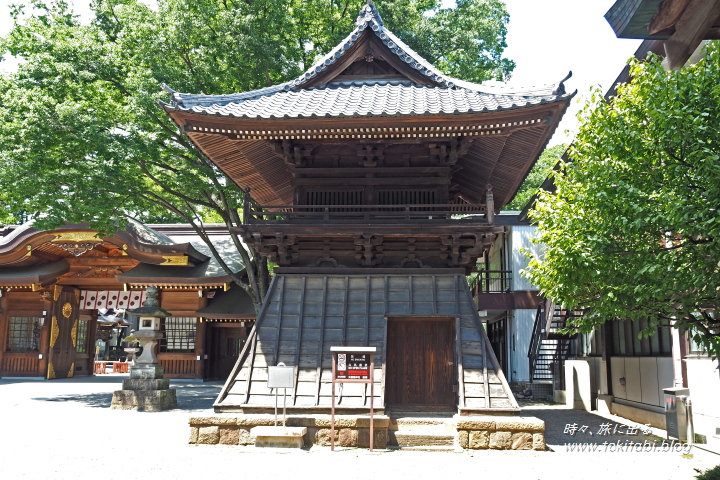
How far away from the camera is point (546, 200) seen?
8.88 metres

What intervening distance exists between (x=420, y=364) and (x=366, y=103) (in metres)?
5.47

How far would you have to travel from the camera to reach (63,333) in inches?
1021

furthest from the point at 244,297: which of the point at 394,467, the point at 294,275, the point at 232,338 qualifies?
the point at 394,467

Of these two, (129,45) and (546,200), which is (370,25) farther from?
(129,45)

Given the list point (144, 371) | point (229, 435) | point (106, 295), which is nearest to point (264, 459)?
point (229, 435)

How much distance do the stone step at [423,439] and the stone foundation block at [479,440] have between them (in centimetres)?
37

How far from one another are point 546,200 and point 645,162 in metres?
2.28

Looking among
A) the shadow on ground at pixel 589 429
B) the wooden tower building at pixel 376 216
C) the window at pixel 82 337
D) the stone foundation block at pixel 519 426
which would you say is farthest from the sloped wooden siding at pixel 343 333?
the window at pixel 82 337

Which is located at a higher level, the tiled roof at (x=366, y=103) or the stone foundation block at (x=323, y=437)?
the tiled roof at (x=366, y=103)

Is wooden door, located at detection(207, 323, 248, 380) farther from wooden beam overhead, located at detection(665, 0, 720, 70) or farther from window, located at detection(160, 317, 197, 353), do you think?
wooden beam overhead, located at detection(665, 0, 720, 70)

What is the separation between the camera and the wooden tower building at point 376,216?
418 inches

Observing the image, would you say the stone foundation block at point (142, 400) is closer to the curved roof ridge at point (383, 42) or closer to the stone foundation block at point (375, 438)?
the stone foundation block at point (375, 438)

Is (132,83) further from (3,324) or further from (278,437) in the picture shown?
(3,324)

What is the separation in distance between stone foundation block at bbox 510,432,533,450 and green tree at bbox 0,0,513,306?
1133 centimetres
